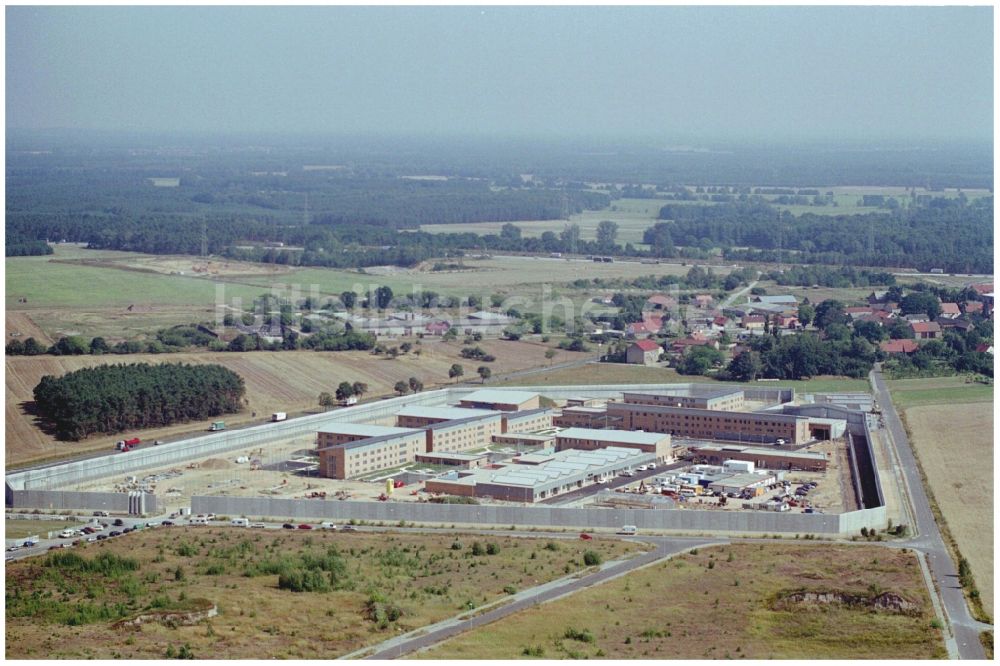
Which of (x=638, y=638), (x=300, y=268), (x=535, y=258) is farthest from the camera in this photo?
(x=535, y=258)

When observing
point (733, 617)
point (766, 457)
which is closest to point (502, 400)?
point (766, 457)

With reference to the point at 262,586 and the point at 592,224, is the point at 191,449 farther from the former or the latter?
the point at 592,224

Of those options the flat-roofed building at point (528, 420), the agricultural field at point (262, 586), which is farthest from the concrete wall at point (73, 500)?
the flat-roofed building at point (528, 420)

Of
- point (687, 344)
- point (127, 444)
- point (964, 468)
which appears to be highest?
point (687, 344)

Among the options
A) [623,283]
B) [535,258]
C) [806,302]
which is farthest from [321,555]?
[535,258]

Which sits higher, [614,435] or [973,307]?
[973,307]

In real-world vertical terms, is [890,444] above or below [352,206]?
below

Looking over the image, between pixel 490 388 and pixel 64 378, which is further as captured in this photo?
pixel 490 388

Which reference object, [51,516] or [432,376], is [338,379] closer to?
[432,376]
